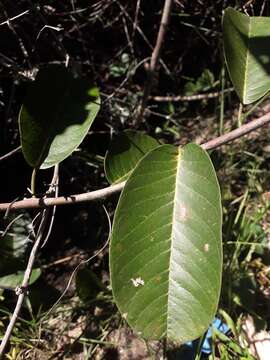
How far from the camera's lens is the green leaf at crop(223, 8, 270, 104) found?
113cm

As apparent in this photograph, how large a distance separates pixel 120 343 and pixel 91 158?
23.7 inches

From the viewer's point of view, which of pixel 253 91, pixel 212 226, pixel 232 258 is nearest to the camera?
pixel 212 226

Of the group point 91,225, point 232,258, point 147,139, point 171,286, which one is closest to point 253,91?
point 147,139

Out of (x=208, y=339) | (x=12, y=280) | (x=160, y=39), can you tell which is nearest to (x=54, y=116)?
(x=160, y=39)

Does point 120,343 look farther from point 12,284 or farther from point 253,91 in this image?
point 253,91

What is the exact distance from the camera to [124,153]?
117 cm

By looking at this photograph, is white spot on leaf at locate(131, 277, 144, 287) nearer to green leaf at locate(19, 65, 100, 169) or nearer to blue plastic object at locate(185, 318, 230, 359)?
green leaf at locate(19, 65, 100, 169)

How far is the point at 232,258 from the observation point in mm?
1666

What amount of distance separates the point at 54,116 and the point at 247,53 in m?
0.47

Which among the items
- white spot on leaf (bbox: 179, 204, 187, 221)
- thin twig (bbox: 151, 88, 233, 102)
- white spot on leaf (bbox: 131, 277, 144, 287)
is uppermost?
white spot on leaf (bbox: 179, 204, 187, 221)

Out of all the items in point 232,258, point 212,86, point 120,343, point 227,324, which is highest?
point 212,86

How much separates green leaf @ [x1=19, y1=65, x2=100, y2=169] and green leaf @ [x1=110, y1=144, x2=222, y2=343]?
0.24 metres

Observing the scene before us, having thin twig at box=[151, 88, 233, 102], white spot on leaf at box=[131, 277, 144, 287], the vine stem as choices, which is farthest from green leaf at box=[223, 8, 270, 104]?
thin twig at box=[151, 88, 233, 102]

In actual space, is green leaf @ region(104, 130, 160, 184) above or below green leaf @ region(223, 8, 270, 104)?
below
